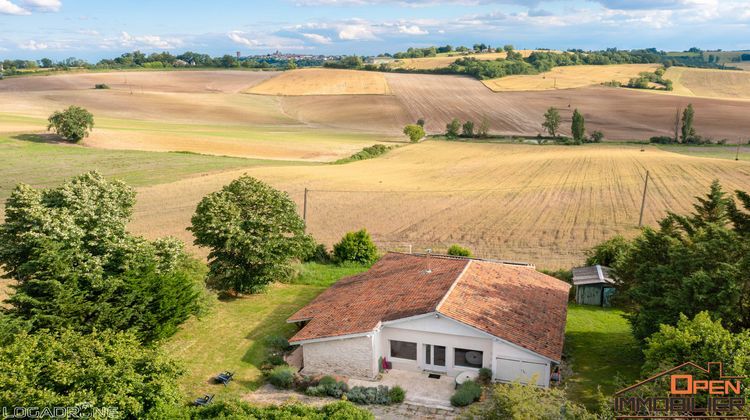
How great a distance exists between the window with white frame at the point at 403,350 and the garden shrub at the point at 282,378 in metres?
4.58

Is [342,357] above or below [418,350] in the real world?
below

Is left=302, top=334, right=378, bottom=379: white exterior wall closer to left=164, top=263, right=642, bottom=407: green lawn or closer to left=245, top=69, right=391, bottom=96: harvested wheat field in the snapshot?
left=164, top=263, right=642, bottom=407: green lawn

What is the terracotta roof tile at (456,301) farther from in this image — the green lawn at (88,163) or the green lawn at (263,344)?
the green lawn at (88,163)

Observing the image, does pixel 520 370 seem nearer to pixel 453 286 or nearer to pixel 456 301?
pixel 456 301

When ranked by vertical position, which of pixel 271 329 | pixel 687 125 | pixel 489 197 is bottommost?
pixel 271 329

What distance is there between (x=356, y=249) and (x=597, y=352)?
18150 millimetres

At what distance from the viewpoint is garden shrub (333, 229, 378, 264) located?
39125 millimetres

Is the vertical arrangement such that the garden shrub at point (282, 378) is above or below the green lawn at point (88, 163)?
below

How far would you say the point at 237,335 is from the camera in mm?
27328

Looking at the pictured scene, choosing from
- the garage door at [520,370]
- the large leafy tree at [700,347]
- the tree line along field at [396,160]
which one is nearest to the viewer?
the large leafy tree at [700,347]

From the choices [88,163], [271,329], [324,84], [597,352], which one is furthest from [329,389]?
[324,84]

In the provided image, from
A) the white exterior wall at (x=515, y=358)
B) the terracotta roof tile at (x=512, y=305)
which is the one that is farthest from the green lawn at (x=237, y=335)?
the white exterior wall at (x=515, y=358)

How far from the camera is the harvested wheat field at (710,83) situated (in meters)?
133

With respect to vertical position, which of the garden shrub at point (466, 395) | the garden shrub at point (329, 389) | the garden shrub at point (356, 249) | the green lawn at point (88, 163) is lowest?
the garden shrub at point (329, 389)
